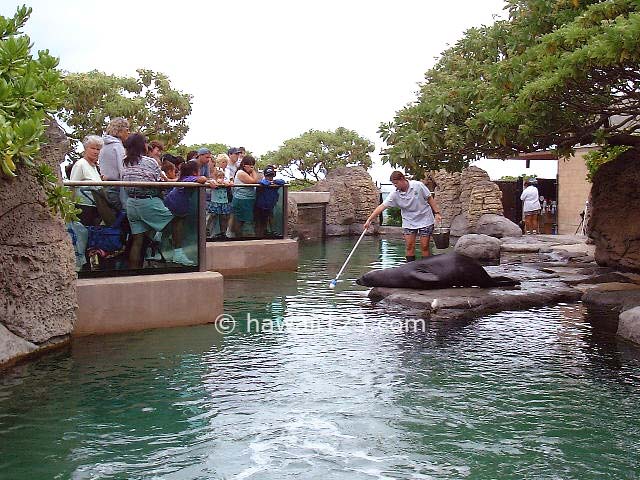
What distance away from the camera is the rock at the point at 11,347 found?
7293 mm

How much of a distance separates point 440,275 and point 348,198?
17019mm

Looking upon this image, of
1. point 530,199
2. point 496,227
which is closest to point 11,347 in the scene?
point 496,227

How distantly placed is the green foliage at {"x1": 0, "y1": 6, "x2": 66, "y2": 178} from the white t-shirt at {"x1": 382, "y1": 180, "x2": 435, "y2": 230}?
21.9ft

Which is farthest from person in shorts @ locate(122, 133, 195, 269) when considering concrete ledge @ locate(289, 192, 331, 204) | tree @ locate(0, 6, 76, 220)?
concrete ledge @ locate(289, 192, 331, 204)

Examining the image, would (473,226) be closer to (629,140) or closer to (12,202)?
(629,140)

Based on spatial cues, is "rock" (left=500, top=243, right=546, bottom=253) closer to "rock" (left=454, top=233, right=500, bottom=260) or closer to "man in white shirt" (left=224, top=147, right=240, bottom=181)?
"rock" (left=454, top=233, right=500, bottom=260)

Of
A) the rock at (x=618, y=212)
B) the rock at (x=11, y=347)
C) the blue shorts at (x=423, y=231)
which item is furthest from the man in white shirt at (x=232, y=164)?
the rock at (x=11, y=347)

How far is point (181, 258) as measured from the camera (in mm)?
9484

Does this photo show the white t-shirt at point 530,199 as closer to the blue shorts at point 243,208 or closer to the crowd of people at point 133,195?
the blue shorts at point 243,208

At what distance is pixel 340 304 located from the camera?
11.0 metres

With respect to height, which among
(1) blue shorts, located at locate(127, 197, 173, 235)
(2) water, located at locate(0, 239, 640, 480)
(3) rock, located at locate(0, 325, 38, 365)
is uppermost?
(1) blue shorts, located at locate(127, 197, 173, 235)

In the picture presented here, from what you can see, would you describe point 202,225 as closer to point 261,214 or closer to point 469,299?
point 469,299

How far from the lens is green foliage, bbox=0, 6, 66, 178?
6.36 meters

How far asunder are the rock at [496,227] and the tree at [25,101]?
1860cm
